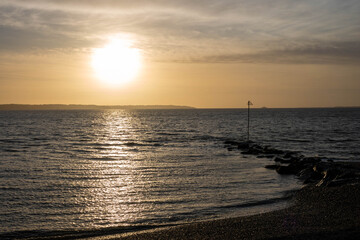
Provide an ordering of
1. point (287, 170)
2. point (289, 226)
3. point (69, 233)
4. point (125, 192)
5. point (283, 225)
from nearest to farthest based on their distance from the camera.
→ point (289, 226)
point (283, 225)
point (69, 233)
point (125, 192)
point (287, 170)

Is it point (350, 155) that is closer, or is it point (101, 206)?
point (101, 206)

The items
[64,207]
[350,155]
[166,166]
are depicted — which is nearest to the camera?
[64,207]

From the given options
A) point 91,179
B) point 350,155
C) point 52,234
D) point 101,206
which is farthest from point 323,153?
point 52,234

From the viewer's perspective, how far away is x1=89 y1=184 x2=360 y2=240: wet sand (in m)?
9.73

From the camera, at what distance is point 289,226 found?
10.7 metres

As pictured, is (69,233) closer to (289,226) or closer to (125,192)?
(125,192)

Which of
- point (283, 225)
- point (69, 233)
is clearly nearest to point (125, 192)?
point (69, 233)

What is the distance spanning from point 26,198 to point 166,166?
11.6 meters

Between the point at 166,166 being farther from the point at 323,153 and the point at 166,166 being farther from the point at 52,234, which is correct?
the point at 323,153

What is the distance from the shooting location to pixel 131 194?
55.2 feet

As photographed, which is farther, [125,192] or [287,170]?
[287,170]

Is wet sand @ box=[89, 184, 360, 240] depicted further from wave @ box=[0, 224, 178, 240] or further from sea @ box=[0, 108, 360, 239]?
sea @ box=[0, 108, 360, 239]

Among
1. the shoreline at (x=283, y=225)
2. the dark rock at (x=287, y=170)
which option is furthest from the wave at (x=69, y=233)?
the dark rock at (x=287, y=170)

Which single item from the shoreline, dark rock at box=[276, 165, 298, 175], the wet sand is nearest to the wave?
the shoreline
